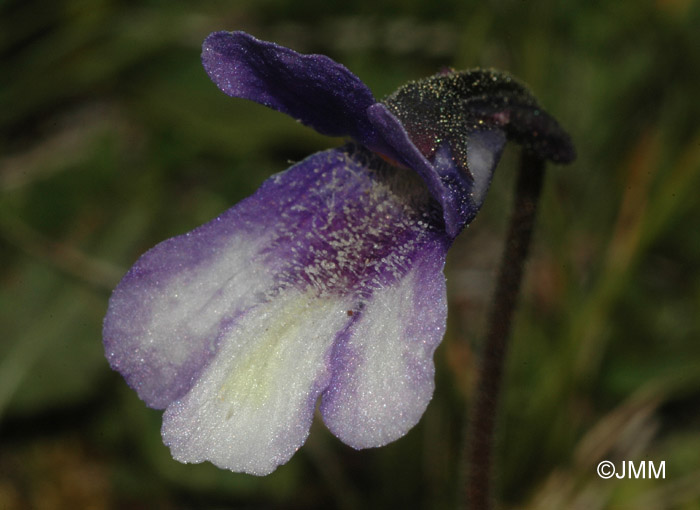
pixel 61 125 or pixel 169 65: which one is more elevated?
pixel 169 65

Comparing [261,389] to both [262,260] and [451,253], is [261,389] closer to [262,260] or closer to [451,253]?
[262,260]

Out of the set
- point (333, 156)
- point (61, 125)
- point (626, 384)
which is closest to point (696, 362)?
point (626, 384)

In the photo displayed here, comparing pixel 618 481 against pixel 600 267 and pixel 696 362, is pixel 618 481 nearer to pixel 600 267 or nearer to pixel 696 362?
pixel 696 362

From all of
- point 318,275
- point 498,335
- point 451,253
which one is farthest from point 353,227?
point 451,253

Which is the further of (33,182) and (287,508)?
(33,182)

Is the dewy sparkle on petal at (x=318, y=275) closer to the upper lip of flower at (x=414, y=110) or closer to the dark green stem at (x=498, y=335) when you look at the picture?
the upper lip of flower at (x=414, y=110)

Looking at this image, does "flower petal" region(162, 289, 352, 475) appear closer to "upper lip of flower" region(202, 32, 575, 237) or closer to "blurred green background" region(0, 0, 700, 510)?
"upper lip of flower" region(202, 32, 575, 237)
